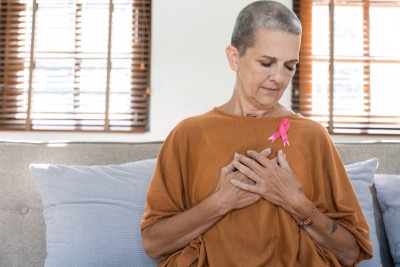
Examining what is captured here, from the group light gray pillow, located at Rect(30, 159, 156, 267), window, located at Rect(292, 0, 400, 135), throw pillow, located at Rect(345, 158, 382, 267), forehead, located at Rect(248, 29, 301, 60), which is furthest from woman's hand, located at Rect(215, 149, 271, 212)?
window, located at Rect(292, 0, 400, 135)

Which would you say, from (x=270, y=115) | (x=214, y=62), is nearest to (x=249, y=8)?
(x=270, y=115)

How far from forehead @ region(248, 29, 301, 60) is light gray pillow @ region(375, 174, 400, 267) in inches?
31.4

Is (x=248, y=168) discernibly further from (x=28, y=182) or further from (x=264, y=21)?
(x=28, y=182)

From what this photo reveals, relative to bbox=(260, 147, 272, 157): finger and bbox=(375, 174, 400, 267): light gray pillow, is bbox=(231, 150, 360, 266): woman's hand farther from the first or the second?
bbox=(375, 174, 400, 267): light gray pillow

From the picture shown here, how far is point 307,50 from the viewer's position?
3916 millimetres

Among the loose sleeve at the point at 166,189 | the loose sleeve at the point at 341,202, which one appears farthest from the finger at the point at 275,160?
the loose sleeve at the point at 166,189

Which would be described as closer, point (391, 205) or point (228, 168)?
point (228, 168)

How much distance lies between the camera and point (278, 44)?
1416 millimetres

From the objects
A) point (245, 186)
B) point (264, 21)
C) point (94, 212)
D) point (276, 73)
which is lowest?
point (94, 212)

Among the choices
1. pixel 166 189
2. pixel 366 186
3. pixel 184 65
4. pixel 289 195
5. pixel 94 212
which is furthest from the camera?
pixel 184 65

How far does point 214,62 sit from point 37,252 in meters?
2.20

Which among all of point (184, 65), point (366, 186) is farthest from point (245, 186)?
point (184, 65)

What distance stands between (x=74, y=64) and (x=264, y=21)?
2746mm

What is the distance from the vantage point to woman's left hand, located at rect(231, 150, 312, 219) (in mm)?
1374
